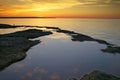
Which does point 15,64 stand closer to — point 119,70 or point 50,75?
point 50,75

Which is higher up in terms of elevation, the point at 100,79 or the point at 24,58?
the point at 100,79

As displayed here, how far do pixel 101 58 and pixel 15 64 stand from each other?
17772 millimetres

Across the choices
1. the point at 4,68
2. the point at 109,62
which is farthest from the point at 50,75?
the point at 109,62

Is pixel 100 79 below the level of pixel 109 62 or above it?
above

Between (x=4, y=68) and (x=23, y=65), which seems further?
(x=23, y=65)

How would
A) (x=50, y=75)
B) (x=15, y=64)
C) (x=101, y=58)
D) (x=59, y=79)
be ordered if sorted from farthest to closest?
(x=101, y=58) < (x=15, y=64) < (x=50, y=75) < (x=59, y=79)

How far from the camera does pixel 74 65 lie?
33656 millimetres

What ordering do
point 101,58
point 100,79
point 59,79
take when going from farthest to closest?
point 101,58, point 59,79, point 100,79

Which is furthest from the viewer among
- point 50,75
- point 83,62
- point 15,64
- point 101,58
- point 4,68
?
point 101,58

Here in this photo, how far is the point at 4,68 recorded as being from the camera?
2977 centimetres

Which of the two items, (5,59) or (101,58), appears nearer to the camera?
(5,59)

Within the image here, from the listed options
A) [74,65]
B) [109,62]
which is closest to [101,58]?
[109,62]

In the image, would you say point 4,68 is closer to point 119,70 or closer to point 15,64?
point 15,64

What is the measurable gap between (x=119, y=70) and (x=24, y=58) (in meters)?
17.6
